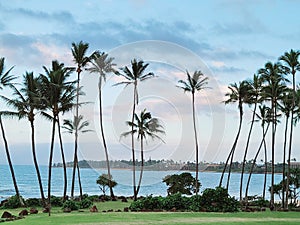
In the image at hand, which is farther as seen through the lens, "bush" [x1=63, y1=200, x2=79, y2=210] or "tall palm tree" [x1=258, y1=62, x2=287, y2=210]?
"tall palm tree" [x1=258, y1=62, x2=287, y2=210]

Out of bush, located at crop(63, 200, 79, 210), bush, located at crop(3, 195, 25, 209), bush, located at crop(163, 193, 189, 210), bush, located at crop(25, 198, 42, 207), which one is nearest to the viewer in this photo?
bush, located at crop(63, 200, 79, 210)

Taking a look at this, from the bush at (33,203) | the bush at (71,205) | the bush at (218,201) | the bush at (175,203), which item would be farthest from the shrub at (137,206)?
the bush at (33,203)

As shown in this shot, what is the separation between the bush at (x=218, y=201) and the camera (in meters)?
28.6

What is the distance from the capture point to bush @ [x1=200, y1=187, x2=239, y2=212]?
28578 mm

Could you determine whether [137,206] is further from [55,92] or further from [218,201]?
[55,92]

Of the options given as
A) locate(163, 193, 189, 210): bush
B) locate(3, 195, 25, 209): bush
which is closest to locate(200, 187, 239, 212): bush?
locate(163, 193, 189, 210): bush

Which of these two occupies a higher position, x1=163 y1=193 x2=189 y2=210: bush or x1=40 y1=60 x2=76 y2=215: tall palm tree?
x1=40 y1=60 x2=76 y2=215: tall palm tree

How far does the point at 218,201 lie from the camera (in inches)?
1139

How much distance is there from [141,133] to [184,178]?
21.2ft

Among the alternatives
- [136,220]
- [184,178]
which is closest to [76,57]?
[184,178]

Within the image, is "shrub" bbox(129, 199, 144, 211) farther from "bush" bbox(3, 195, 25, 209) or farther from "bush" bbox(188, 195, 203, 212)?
"bush" bbox(3, 195, 25, 209)

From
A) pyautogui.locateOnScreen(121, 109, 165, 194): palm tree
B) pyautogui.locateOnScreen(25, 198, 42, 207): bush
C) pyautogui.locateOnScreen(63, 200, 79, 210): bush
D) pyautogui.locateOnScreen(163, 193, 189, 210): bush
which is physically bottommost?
pyautogui.locateOnScreen(25, 198, 42, 207): bush

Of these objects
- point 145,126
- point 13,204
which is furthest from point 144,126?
point 13,204

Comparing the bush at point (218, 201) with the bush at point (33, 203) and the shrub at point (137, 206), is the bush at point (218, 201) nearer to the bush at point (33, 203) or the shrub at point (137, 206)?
the shrub at point (137, 206)
